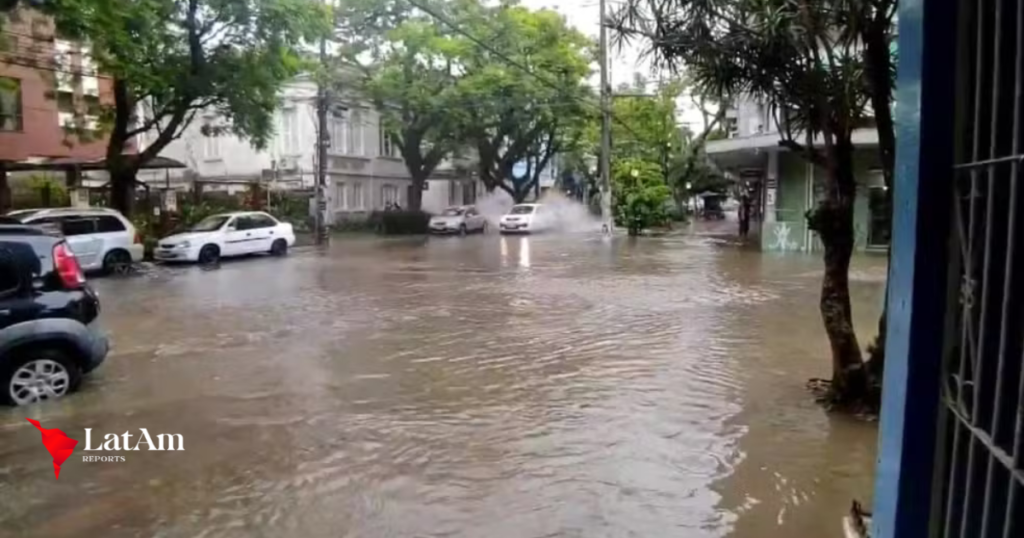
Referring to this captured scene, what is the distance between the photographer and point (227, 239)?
21859 millimetres

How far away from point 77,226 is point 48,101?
35.7ft

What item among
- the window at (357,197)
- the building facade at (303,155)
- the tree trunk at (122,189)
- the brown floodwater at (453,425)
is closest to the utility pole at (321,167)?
the building facade at (303,155)

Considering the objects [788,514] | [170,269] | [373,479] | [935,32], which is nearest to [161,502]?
[373,479]

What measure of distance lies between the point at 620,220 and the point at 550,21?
8.54m

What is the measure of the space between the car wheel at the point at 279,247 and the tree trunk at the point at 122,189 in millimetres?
3704

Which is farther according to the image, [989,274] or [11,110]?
[11,110]

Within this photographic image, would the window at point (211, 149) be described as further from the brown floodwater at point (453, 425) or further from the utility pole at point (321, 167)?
the brown floodwater at point (453, 425)

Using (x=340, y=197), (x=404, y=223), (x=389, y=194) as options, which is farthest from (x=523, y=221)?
(x=389, y=194)

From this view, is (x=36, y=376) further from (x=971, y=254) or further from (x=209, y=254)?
(x=209, y=254)

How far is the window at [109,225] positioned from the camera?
714 inches

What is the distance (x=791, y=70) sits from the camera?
21.9ft

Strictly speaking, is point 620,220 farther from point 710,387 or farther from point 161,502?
point 161,502

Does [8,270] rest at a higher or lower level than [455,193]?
lower

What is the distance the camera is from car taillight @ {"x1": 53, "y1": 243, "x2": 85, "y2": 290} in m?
7.05
